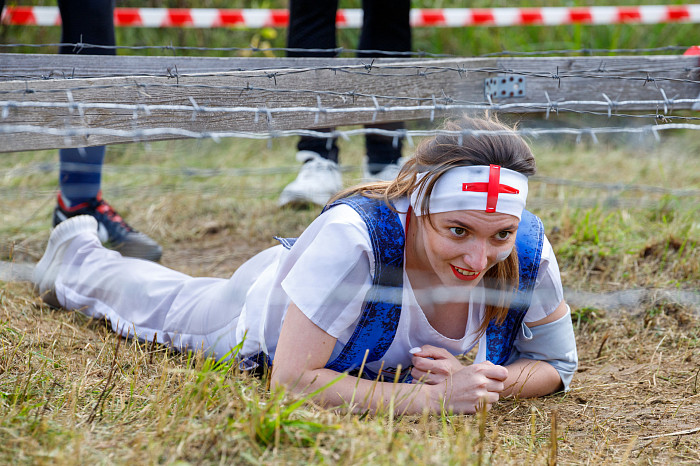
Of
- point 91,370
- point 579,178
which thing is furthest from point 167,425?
point 579,178

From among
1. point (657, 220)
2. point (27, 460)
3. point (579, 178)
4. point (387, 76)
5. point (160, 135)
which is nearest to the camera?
point (27, 460)

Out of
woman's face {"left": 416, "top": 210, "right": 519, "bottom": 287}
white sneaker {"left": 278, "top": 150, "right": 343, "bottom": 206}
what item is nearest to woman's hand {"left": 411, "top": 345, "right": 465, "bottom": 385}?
woman's face {"left": 416, "top": 210, "right": 519, "bottom": 287}

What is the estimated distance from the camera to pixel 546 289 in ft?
7.04

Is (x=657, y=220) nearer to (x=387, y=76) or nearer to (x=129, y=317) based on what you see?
(x=387, y=76)

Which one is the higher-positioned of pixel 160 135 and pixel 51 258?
pixel 160 135

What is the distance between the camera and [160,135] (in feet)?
7.11

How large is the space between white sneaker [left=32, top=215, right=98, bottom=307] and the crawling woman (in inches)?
37.0

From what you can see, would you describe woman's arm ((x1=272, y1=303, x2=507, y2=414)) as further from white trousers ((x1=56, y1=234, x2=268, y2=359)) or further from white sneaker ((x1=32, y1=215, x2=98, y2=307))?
white sneaker ((x1=32, y1=215, x2=98, y2=307))

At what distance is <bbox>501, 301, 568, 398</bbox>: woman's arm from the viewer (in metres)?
2.22

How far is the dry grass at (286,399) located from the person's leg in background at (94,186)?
28cm

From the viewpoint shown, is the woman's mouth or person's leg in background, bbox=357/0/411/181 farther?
→ person's leg in background, bbox=357/0/411/181

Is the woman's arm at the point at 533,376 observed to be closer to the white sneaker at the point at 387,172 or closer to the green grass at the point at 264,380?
the green grass at the point at 264,380

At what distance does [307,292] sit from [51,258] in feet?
4.91

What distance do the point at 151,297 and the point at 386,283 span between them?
112 cm
